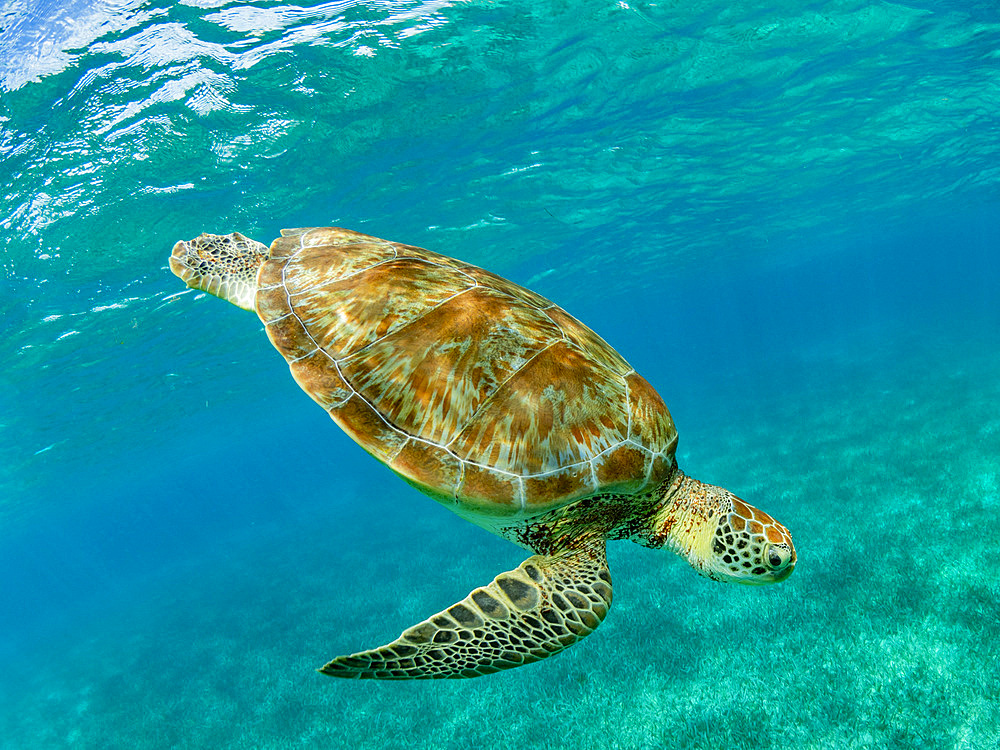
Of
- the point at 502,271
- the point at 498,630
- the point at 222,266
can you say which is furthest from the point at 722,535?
the point at 502,271

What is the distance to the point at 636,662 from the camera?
24.0ft

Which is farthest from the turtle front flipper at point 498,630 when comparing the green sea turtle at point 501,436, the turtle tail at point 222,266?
the turtle tail at point 222,266

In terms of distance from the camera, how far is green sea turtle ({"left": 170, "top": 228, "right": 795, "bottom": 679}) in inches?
114

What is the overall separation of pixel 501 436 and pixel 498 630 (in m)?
1.03

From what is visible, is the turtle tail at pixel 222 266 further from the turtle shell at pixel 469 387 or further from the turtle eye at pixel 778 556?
the turtle eye at pixel 778 556

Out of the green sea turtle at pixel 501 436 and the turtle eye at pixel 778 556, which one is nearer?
the green sea turtle at pixel 501 436

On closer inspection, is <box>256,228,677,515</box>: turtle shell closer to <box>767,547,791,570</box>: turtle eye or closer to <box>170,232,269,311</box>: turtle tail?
<box>170,232,269,311</box>: turtle tail

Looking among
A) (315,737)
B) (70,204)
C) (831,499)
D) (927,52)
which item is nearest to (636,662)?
(315,737)

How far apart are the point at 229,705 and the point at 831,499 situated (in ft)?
37.7

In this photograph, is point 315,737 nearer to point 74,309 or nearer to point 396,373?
point 396,373

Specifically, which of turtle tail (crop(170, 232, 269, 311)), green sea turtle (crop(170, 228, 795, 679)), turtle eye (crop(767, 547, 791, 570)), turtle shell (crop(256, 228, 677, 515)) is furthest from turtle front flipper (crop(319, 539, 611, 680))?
turtle tail (crop(170, 232, 269, 311))

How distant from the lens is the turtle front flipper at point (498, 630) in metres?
2.73

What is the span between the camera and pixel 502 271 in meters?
25.0

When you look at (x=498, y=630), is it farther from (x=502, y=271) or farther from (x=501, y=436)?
(x=502, y=271)
